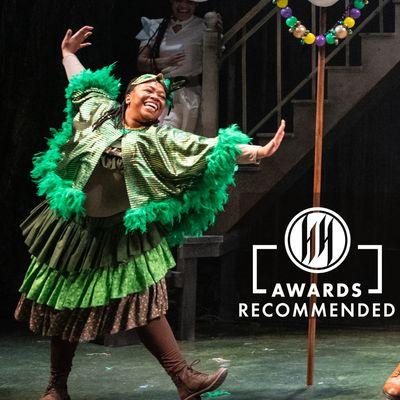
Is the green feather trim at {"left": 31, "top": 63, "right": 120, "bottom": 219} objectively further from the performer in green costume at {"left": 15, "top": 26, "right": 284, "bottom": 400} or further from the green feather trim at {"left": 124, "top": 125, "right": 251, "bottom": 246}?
A: the green feather trim at {"left": 124, "top": 125, "right": 251, "bottom": 246}

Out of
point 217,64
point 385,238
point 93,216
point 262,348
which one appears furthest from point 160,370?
point 385,238

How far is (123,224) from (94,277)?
252 mm

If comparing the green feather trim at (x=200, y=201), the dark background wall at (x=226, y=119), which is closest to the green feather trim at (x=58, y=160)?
the green feather trim at (x=200, y=201)

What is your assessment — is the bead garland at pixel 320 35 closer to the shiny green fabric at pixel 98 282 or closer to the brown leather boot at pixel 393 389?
the shiny green fabric at pixel 98 282

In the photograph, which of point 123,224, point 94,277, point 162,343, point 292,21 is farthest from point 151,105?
point 162,343

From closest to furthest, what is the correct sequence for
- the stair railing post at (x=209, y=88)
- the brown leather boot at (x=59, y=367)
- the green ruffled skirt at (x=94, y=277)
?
the green ruffled skirt at (x=94, y=277) → the brown leather boot at (x=59, y=367) → the stair railing post at (x=209, y=88)

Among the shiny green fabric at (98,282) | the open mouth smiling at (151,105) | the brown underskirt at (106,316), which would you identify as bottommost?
the brown underskirt at (106,316)

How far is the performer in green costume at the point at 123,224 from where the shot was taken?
4355mm

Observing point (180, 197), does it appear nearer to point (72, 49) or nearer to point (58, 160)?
point (58, 160)

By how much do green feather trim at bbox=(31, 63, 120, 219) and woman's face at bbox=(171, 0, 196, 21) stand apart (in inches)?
66.1

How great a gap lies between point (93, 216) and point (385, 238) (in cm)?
330

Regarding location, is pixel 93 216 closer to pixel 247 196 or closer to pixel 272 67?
pixel 247 196

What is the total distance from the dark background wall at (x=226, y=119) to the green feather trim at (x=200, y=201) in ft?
8.50

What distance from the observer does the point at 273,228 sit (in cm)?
736
